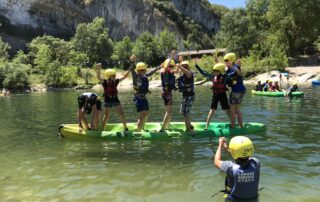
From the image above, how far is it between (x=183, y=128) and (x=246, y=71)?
59.8 meters

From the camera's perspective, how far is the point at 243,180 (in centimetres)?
743

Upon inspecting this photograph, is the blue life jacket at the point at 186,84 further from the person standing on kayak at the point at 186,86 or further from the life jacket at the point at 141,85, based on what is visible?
the life jacket at the point at 141,85

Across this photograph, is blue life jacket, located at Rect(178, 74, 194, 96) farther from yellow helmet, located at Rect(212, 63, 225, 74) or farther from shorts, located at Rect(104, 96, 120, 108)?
shorts, located at Rect(104, 96, 120, 108)

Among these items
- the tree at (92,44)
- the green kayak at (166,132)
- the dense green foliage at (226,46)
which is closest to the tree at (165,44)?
the dense green foliage at (226,46)

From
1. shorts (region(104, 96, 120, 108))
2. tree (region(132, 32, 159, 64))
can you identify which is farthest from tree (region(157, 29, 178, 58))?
shorts (region(104, 96, 120, 108))

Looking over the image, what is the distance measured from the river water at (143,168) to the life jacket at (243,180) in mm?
933

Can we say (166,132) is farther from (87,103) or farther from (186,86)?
(87,103)

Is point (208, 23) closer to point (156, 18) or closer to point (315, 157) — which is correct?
point (156, 18)

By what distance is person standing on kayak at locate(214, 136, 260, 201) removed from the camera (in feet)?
23.4

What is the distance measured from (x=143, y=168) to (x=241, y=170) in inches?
168

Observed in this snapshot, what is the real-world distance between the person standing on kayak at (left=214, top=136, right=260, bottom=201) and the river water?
3.12ft

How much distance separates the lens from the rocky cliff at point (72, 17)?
12512 centimetres

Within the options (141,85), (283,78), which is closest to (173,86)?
(141,85)

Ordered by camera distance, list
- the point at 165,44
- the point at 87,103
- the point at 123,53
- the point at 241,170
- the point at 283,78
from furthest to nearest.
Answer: the point at 165,44 < the point at 123,53 < the point at 283,78 < the point at 87,103 < the point at 241,170
